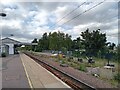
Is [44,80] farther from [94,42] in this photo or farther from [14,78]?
[94,42]

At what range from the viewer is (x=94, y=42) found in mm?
55406

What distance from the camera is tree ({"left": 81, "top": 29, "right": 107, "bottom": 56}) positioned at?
53.2 metres

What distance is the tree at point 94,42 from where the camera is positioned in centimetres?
5320

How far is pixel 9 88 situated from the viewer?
37.0ft

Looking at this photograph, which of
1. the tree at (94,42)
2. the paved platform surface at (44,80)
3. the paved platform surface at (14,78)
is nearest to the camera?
the paved platform surface at (44,80)

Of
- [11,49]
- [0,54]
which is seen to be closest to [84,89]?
[0,54]

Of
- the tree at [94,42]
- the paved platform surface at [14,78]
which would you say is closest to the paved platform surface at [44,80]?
the paved platform surface at [14,78]

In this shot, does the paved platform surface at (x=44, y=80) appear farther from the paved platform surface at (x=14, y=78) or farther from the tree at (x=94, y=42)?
the tree at (x=94, y=42)

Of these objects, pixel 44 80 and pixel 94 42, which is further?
pixel 94 42

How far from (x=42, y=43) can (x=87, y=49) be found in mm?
63207

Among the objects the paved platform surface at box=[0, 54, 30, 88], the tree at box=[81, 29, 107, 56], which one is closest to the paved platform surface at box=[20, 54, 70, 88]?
the paved platform surface at box=[0, 54, 30, 88]

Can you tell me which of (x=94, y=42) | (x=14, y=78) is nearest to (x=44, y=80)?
(x=14, y=78)

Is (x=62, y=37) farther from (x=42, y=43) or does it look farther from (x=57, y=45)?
(x=42, y=43)

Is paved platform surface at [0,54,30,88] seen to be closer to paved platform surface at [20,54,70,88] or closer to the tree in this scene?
paved platform surface at [20,54,70,88]
